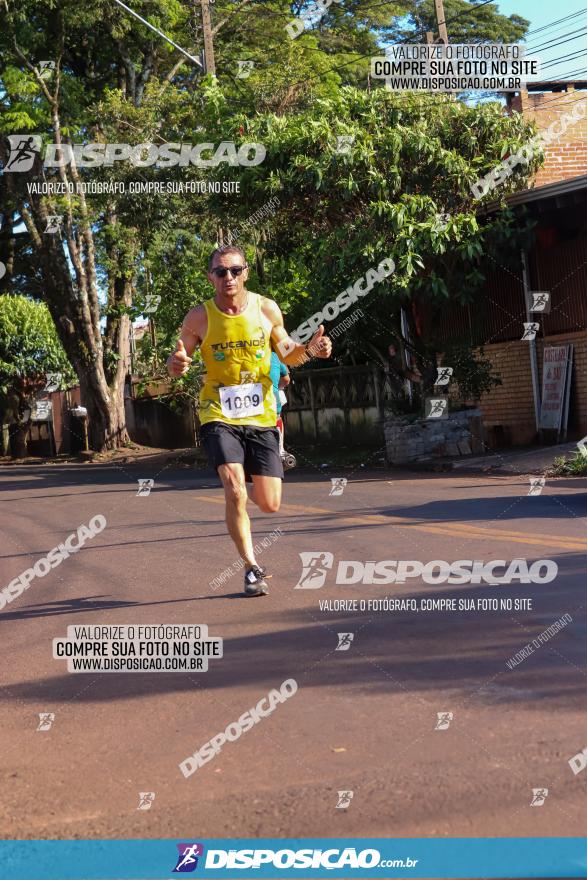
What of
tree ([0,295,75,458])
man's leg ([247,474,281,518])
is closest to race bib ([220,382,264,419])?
man's leg ([247,474,281,518])

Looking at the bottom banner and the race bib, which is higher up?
the race bib

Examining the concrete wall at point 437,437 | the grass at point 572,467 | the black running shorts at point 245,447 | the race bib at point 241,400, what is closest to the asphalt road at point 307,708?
the black running shorts at point 245,447

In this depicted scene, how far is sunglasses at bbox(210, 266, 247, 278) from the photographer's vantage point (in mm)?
7324

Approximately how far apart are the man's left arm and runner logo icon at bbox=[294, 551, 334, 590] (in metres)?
1.48

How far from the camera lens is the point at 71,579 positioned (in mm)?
9188

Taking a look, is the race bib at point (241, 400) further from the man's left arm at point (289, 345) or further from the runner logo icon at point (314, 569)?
the runner logo icon at point (314, 569)

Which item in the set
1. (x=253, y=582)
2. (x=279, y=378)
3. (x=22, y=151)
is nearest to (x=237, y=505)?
(x=253, y=582)

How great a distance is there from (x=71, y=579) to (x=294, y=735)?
5060 millimetres

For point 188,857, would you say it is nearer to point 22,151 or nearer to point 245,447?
point 245,447

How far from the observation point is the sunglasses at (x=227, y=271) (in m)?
7.32

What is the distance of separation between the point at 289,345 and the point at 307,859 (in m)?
4.65

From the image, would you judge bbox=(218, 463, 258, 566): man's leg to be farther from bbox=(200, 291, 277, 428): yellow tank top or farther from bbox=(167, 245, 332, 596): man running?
bbox=(200, 291, 277, 428): yellow tank top

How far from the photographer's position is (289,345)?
24.8ft

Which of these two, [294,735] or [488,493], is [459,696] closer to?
[294,735]
